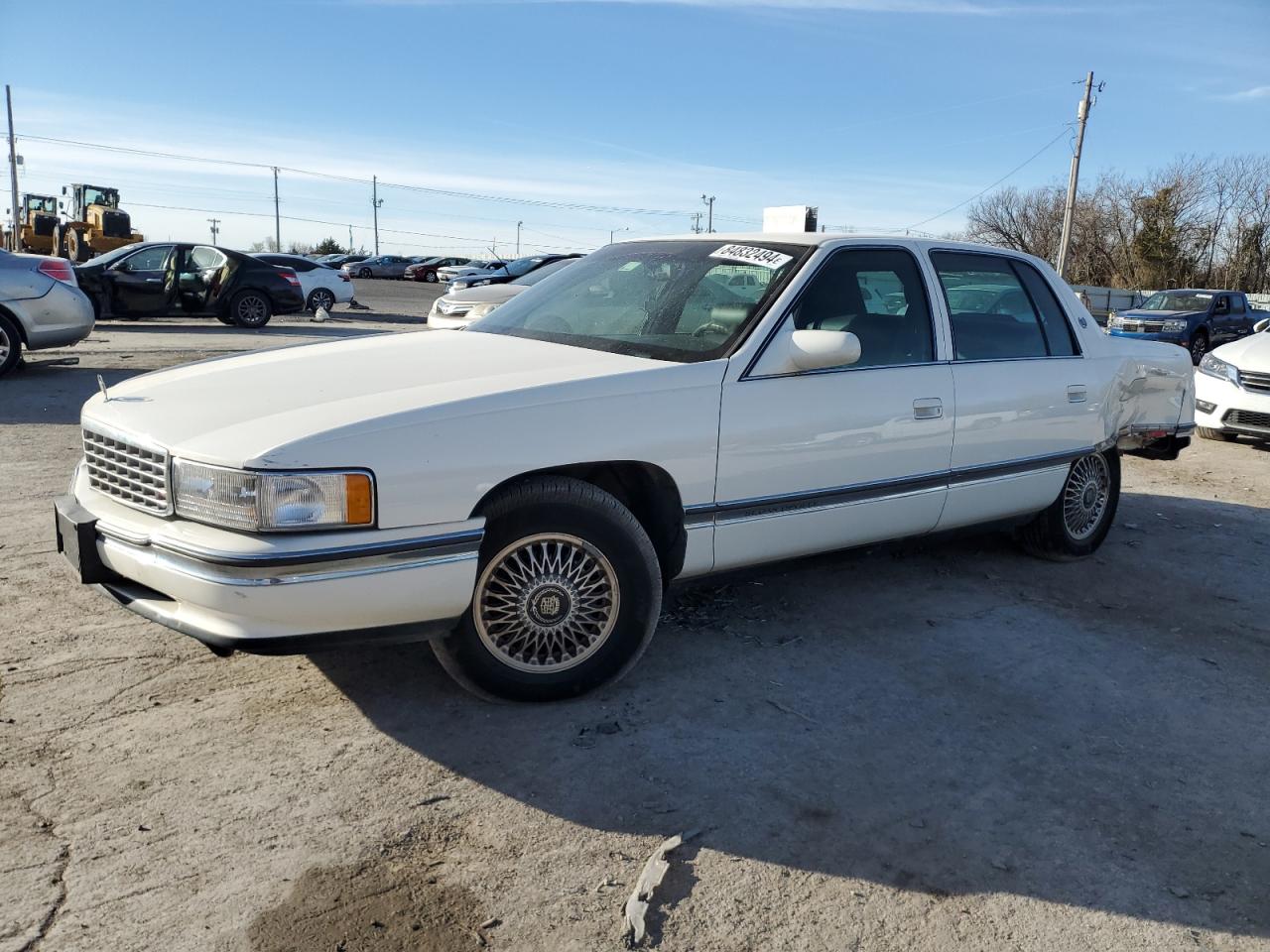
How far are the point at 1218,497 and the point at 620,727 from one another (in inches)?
238

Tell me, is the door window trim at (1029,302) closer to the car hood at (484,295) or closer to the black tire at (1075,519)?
the black tire at (1075,519)

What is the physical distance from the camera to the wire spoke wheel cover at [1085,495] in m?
5.48

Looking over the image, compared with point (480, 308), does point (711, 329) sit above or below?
above

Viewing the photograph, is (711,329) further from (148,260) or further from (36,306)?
(148,260)

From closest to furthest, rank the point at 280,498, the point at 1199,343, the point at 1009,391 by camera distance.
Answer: the point at 280,498
the point at 1009,391
the point at 1199,343

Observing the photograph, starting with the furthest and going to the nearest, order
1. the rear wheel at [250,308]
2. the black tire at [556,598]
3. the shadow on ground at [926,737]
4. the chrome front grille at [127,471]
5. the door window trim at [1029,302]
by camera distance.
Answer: the rear wheel at [250,308], the door window trim at [1029,302], the black tire at [556,598], the chrome front grille at [127,471], the shadow on ground at [926,737]

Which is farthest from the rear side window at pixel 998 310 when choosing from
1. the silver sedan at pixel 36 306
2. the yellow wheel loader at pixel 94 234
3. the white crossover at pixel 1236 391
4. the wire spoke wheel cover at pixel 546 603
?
the yellow wheel loader at pixel 94 234

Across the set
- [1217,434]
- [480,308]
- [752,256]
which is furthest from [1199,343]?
[752,256]

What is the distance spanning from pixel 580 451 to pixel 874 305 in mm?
1700

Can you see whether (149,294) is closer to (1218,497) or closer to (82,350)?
(82,350)

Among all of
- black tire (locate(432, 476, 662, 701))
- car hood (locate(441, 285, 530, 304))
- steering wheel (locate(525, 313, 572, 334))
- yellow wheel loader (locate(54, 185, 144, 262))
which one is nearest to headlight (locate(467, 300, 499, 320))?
car hood (locate(441, 285, 530, 304))

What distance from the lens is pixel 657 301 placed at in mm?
4273

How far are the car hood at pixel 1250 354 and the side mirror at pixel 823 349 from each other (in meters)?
7.84

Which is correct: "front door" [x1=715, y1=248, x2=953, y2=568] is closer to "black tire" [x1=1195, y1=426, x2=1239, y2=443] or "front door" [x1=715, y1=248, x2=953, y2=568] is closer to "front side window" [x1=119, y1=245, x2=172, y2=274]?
"black tire" [x1=1195, y1=426, x2=1239, y2=443]
